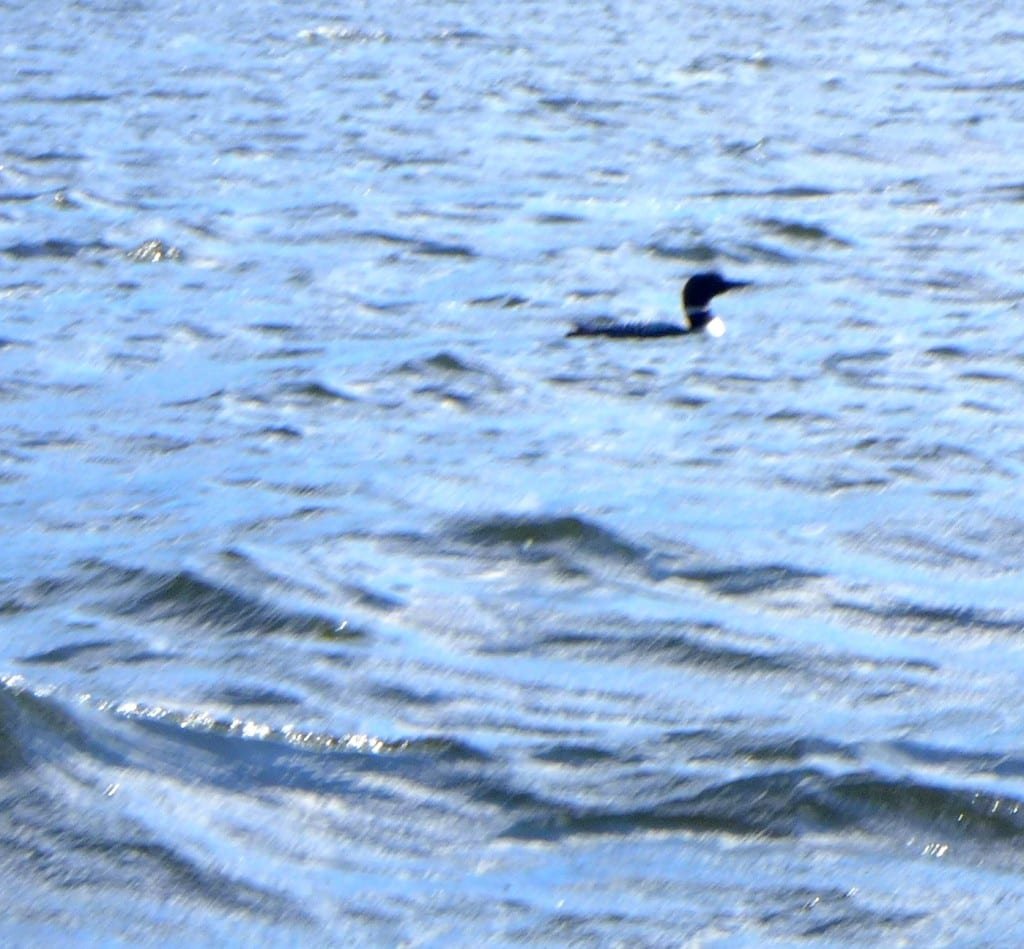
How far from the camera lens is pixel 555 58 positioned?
1769cm

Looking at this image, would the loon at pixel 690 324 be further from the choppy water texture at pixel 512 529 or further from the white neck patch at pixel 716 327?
the choppy water texture at pixel 512 529

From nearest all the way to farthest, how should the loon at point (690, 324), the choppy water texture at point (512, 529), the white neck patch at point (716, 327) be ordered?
1. the choppy water texture at point (512, 529)
2. the loon at point (690, 324)
3. the white neck patch at point (716, 327)

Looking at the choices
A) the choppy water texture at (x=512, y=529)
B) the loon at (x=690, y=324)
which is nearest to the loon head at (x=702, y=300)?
the loon at (x=690, y=324)

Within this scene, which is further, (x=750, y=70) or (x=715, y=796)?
(x=750, y=70)

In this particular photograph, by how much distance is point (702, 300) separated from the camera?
1013 cm

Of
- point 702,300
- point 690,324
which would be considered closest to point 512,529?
point 690,324

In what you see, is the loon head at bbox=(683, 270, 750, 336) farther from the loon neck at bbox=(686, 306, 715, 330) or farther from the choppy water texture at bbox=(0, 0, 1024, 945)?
the choppy water texture at bbox=(0, 0, 1024, 945)

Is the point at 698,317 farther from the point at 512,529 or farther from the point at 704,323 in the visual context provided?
the point at 512,529

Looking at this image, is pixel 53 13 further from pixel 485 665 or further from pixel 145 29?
pixel 485 665

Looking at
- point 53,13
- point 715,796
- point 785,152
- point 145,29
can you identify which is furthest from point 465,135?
point 715,796

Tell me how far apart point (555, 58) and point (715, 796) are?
13.0m

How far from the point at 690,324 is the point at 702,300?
171 millimetres

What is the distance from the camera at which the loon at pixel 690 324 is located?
31.9 ft

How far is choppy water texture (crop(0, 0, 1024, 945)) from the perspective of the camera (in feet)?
16.2
